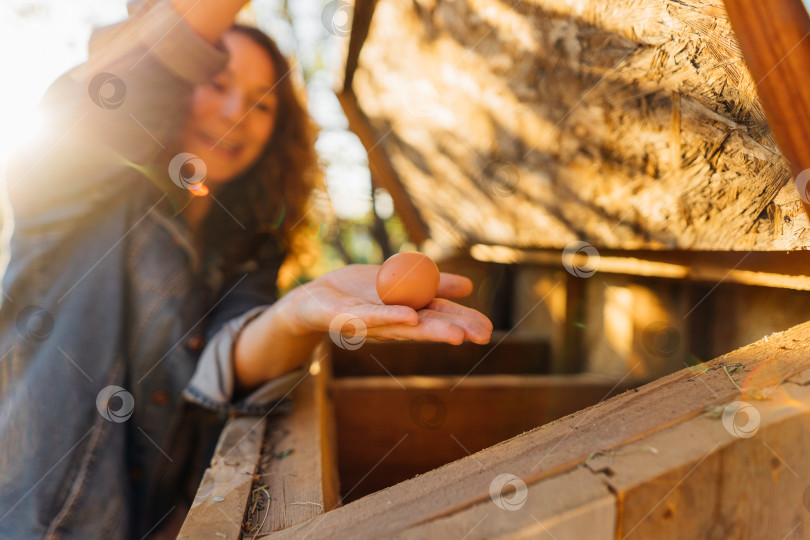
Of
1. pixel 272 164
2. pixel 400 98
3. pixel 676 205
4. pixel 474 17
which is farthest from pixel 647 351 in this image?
pixel 272 164

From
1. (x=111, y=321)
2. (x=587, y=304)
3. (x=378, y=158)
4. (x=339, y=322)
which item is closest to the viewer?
(x=339, y=322)

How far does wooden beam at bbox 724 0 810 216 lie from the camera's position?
0.61m

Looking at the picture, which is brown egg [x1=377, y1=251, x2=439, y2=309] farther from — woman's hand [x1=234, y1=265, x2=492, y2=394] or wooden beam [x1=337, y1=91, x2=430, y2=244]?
wooden beam [x1=337, y1=91, x2=430, y2=244]

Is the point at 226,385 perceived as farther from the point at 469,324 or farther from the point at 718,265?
the point at 718,265

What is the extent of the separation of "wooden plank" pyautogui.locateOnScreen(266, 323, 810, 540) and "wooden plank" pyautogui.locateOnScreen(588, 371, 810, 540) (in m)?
0.03

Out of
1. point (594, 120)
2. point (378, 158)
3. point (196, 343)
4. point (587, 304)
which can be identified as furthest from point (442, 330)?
point (378, 158)

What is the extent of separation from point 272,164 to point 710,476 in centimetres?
203

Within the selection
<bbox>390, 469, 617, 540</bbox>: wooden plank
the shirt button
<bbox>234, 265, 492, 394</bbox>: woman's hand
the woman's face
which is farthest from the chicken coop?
the woman's face

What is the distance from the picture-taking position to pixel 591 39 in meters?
1.04

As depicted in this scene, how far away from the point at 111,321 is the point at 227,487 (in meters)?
0.88

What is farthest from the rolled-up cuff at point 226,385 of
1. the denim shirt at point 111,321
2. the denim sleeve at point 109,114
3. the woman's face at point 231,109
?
the woman's face at point 231,109

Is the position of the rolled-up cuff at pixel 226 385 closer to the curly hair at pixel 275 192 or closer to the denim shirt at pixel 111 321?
the denim shirt at pixel 111 321

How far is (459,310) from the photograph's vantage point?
0.99 m

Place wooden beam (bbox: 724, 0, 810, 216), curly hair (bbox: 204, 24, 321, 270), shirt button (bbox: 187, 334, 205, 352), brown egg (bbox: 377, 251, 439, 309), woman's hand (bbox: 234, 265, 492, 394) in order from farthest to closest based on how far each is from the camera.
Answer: curly hair (bbox: 204, 24, 321, 270)
shirt button (bbox: 187, 334, 205, 352)
brown egg (bbox: 377, 251, 439, 309)
woman's hand (bbox: 234, 265, 492, 394)
wooden beam (bbox: 724, 0, 810, 216)
